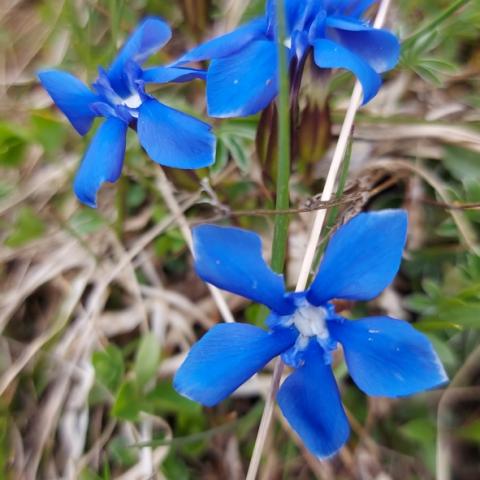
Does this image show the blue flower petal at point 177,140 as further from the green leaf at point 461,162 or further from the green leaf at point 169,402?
the green leaf at point 461,162

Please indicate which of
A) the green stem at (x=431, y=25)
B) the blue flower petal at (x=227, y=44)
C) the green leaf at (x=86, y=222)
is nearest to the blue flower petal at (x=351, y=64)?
the blue flower petal at (x=227, y=44)

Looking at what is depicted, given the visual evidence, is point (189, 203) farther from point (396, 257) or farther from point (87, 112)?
point (396, 257)

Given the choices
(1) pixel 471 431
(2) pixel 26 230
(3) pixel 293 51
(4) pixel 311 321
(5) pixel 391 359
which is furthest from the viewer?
(2) pixel 26 230

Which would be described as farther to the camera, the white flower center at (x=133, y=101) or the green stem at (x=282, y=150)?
the white flower center at (x=133, y=101)

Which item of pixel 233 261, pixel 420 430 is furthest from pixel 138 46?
pixel 420 430

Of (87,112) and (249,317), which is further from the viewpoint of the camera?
(249,317)

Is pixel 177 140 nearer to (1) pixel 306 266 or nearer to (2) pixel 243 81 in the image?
(2) pixel 243 81

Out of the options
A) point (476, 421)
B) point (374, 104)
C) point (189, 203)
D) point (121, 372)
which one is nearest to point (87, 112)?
point (189, 203)
